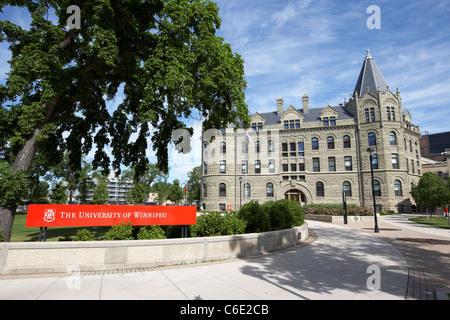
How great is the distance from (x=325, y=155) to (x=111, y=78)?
36426mm

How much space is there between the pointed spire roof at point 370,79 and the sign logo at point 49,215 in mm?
45278

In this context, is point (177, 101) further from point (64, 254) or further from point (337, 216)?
point (337, 216)

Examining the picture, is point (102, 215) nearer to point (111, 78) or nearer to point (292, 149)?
point (111, 78)

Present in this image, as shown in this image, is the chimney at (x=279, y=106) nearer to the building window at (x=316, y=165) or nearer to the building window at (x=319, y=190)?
the building window at (x=316, y=165)

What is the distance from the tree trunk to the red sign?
2761mm

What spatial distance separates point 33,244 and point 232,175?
1504 inches

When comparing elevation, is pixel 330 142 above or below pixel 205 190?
above

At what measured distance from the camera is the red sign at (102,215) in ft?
25.1

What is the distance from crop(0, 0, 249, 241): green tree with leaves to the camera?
10.3m

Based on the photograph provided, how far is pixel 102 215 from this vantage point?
330 inches

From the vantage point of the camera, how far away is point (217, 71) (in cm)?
1284

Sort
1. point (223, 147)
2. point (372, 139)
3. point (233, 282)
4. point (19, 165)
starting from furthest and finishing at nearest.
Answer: point (223, 147) → point (372, 139) → point (19, 165) → point (233, 282)

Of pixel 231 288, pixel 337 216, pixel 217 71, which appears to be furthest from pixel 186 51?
pixel 337 216

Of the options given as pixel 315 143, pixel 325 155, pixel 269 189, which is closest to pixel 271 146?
pixel 315 143
